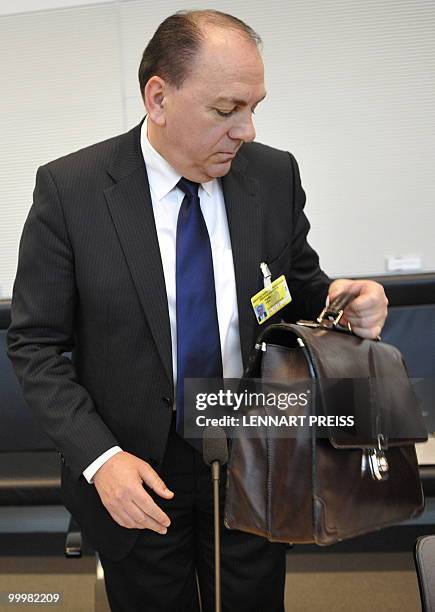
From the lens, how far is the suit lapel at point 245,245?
5.35ft

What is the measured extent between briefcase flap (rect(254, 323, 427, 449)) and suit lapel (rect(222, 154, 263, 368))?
0.52 ft

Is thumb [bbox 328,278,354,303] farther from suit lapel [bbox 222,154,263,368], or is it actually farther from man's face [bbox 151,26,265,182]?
man's face [bbox 151,26,265,182]

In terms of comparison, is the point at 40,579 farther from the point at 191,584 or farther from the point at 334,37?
the point at 334,37

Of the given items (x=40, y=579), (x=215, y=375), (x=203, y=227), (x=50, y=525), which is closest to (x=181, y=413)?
(x=215, y=375)

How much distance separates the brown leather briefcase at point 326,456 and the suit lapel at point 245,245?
176 mm

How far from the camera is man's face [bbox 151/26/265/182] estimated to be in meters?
1.44

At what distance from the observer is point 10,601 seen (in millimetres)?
3197

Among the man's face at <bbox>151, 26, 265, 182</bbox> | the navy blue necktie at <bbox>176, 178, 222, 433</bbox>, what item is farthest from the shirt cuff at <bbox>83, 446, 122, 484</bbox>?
the man's face at <bbox>151, 26, 265, 182</bbox>

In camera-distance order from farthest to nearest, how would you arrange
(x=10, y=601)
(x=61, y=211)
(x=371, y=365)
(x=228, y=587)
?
(x=10, y=601)
(x=228, y=587)
(x=61, y=211)
(x=371, y=365)

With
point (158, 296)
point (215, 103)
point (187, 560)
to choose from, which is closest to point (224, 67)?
point (215, 103)

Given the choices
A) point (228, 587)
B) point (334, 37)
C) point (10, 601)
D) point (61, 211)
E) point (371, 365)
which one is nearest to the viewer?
point (371, 365)

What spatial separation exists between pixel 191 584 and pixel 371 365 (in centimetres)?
68

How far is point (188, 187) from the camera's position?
5.32ft

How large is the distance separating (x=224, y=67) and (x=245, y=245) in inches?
14.4
